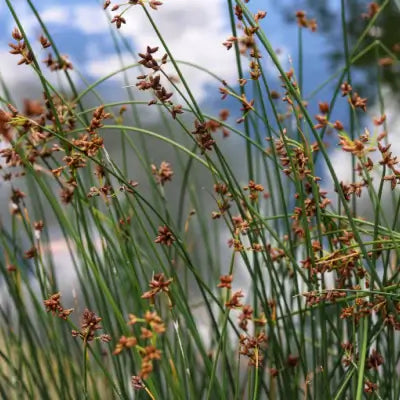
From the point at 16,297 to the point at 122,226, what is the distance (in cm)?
40

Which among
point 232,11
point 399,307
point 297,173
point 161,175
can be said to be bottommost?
point 399,307

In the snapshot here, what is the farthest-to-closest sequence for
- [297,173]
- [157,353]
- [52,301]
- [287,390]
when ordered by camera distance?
[287,390] < [297,173] < [52,301] < [157,353]

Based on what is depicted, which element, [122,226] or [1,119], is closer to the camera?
[1,119]

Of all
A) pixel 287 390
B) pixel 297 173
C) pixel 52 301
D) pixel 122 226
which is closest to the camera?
pixel 52 301

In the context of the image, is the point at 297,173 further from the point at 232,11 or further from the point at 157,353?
the point at 157,353

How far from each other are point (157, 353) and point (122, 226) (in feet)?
2.98

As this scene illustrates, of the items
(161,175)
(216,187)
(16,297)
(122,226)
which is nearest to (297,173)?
(216,187)

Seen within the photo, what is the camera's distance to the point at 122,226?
70.4 inches

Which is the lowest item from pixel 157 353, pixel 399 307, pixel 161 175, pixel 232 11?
pixel 157 353

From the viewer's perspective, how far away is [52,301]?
1.17 m

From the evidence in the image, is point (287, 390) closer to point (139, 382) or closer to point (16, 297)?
point (139, 382)

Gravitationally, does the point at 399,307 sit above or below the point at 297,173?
below

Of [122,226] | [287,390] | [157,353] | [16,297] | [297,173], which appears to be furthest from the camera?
[16,297]

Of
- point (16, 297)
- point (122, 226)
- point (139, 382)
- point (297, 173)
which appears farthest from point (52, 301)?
point (16, 297)
